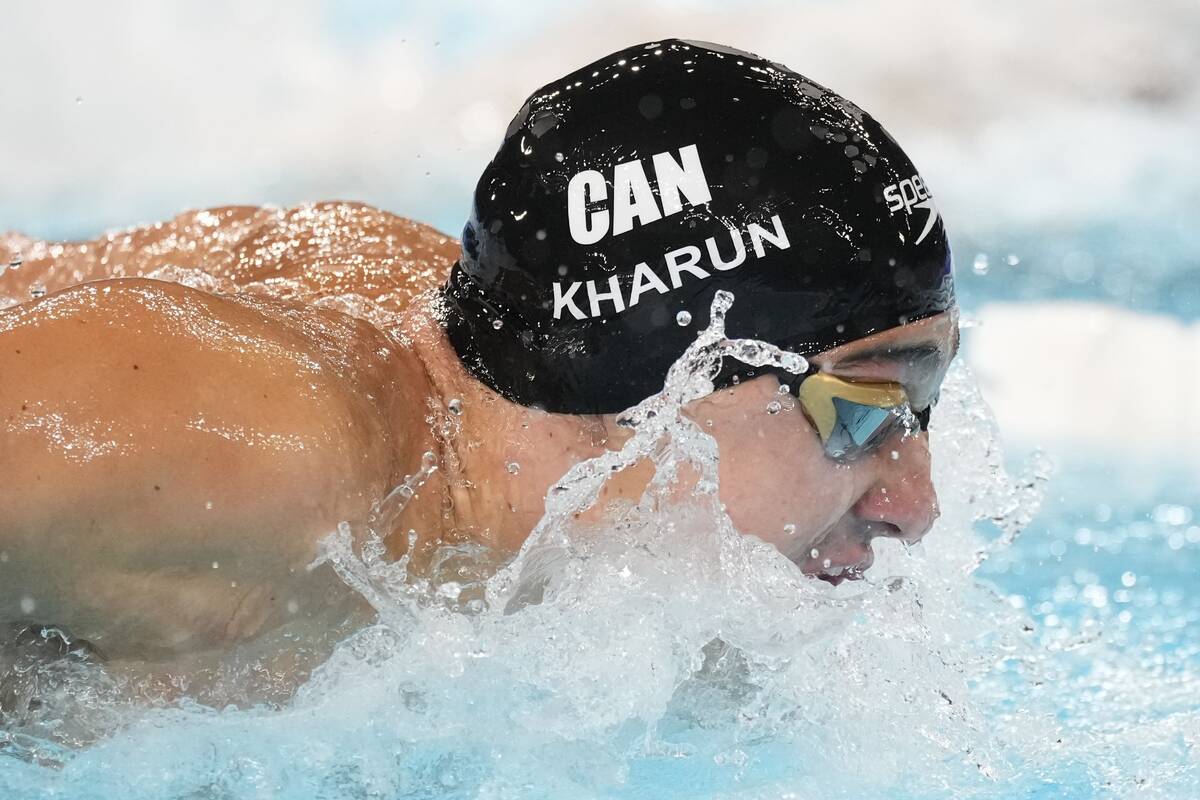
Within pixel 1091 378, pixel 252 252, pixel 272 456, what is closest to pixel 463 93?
pixel 1091 378

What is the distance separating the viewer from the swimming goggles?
1.72 meters

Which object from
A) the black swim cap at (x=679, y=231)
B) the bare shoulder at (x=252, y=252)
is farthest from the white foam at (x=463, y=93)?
the black swim cap at (x=679, y=231)

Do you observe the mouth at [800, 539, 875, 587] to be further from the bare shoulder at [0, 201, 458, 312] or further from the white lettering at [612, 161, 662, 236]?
the bare shoulder at [0, 201, 458, 312]

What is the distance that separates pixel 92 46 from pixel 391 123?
133 centimetres

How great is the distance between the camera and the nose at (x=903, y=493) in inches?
72.7

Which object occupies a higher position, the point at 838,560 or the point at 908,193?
the point at 908,193

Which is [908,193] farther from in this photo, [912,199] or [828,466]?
[828,466]

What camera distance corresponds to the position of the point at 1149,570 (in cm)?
307

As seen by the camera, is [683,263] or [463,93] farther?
[463,93]

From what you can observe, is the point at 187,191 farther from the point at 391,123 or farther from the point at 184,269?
the point at 184,269

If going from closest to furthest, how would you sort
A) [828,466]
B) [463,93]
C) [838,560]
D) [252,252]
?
[828,466] → [838,560] → [252,252] → [463,93]

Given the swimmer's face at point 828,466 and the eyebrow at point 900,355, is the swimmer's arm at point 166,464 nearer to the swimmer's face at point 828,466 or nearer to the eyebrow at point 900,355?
the swimmer's face at point 828,466

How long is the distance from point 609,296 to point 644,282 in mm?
47

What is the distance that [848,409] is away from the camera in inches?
68.4
